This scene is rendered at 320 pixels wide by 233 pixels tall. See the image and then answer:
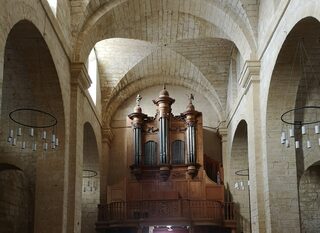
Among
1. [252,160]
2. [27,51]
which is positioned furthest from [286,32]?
[27,51]

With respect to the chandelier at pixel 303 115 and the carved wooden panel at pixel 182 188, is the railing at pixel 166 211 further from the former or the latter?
the chandelier at pixel 303 115

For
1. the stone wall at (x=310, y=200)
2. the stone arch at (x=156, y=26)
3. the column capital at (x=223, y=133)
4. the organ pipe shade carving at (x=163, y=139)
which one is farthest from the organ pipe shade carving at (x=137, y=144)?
the stone wall at (x=310, y=200)

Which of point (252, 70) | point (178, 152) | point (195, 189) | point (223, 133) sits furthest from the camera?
point (223, 133)

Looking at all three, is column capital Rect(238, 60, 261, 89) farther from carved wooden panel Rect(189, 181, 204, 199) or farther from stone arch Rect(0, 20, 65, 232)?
carved wooden panel Rect(189, 181, 204, 199)

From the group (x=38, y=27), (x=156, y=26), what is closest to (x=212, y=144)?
(x=156, y=26)

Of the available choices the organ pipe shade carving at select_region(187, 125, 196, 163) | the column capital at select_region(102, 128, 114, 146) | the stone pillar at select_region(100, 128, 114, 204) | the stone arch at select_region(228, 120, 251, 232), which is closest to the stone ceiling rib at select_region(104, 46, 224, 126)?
the column capital at select_region(102, 128, 114, 146)

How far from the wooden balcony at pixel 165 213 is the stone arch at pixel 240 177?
3.42 feet

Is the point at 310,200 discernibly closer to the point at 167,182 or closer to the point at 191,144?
the point at 191,144

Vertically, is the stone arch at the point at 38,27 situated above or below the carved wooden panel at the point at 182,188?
above

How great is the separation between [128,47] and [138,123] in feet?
10.8

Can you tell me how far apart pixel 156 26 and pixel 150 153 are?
5.87 meters

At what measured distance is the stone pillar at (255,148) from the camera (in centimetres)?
1534

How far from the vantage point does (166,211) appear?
2105 cm

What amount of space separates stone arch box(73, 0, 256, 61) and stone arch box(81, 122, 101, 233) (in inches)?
189
